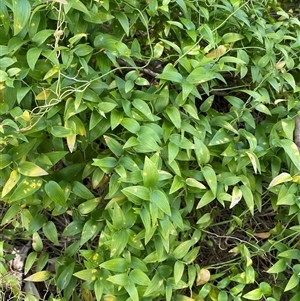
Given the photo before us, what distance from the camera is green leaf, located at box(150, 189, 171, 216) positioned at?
78cm

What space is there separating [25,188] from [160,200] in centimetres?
29

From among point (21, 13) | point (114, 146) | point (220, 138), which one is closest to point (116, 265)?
point (114, 146)

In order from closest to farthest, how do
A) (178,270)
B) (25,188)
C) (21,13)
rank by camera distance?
(21,13) < (25,188) < (178,270)

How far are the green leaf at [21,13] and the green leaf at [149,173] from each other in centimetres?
36

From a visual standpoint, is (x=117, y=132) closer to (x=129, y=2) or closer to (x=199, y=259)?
(x=129, y=2)

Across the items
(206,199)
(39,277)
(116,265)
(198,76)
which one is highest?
(198,76)

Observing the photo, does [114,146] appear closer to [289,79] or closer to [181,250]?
[181,250]

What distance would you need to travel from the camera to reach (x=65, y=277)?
940mm

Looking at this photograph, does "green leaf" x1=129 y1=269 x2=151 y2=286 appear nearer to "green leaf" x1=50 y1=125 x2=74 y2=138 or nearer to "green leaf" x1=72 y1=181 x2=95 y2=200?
"green leaf" x1=72 y1=181 x2=95 y2=200

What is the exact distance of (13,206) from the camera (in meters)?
0.89

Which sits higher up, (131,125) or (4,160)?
(131,125)

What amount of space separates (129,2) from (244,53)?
332 millimetres

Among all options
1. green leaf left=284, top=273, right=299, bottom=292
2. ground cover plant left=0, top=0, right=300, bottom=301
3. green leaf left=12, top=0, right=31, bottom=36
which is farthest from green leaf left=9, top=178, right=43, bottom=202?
green leaf left=284, top=273, right=299, bottom=292

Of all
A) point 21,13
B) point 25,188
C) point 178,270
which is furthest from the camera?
point 178,270
